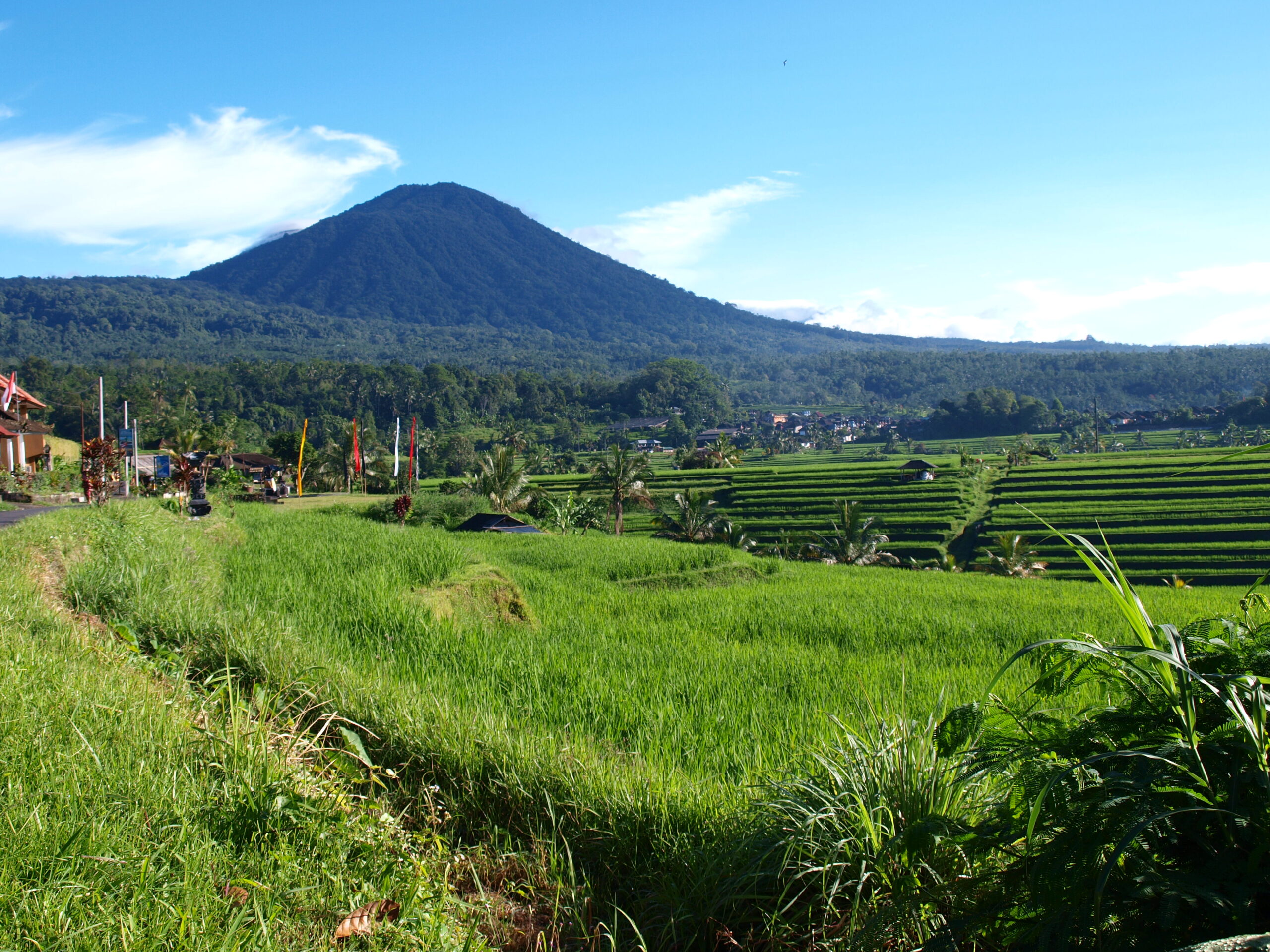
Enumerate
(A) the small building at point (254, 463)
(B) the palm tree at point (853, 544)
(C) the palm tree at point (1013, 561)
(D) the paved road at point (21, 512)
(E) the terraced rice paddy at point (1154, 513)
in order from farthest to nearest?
(A) the small building at point (254, 463) < (E) the terraced rice paddy at point (1154, 513) < (B) the palm tree at point (853, 544) < (C) the palm tree at point (1013, 561) < (D) the paved road at point (21, 512)

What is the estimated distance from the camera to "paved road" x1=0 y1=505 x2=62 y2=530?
38.6ft

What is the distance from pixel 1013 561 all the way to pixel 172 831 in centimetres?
3075

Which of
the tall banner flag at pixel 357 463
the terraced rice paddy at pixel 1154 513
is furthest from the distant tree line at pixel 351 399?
the terraced rice paddy at pixel 1154 513

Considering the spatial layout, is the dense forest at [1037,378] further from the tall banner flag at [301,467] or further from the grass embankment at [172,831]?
the grass embankment at [172,831]

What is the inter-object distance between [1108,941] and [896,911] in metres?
0.62

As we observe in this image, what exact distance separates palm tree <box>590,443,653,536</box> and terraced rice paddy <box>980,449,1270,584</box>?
14.9 meters

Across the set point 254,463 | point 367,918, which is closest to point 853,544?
point 367,918

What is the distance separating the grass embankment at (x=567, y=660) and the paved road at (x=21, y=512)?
221cm

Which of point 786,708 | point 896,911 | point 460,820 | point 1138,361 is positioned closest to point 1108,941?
point 896,911

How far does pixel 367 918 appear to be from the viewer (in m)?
2.62

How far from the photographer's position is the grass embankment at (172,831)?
229cm

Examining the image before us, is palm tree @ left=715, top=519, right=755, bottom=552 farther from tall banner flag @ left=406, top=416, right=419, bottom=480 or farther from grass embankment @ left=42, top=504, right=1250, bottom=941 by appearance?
grass embankment @ left=42, top=504, right=1250, bottom=941

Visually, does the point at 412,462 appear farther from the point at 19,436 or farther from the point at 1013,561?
the point at 1013,561

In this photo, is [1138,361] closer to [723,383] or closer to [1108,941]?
[723,383]
